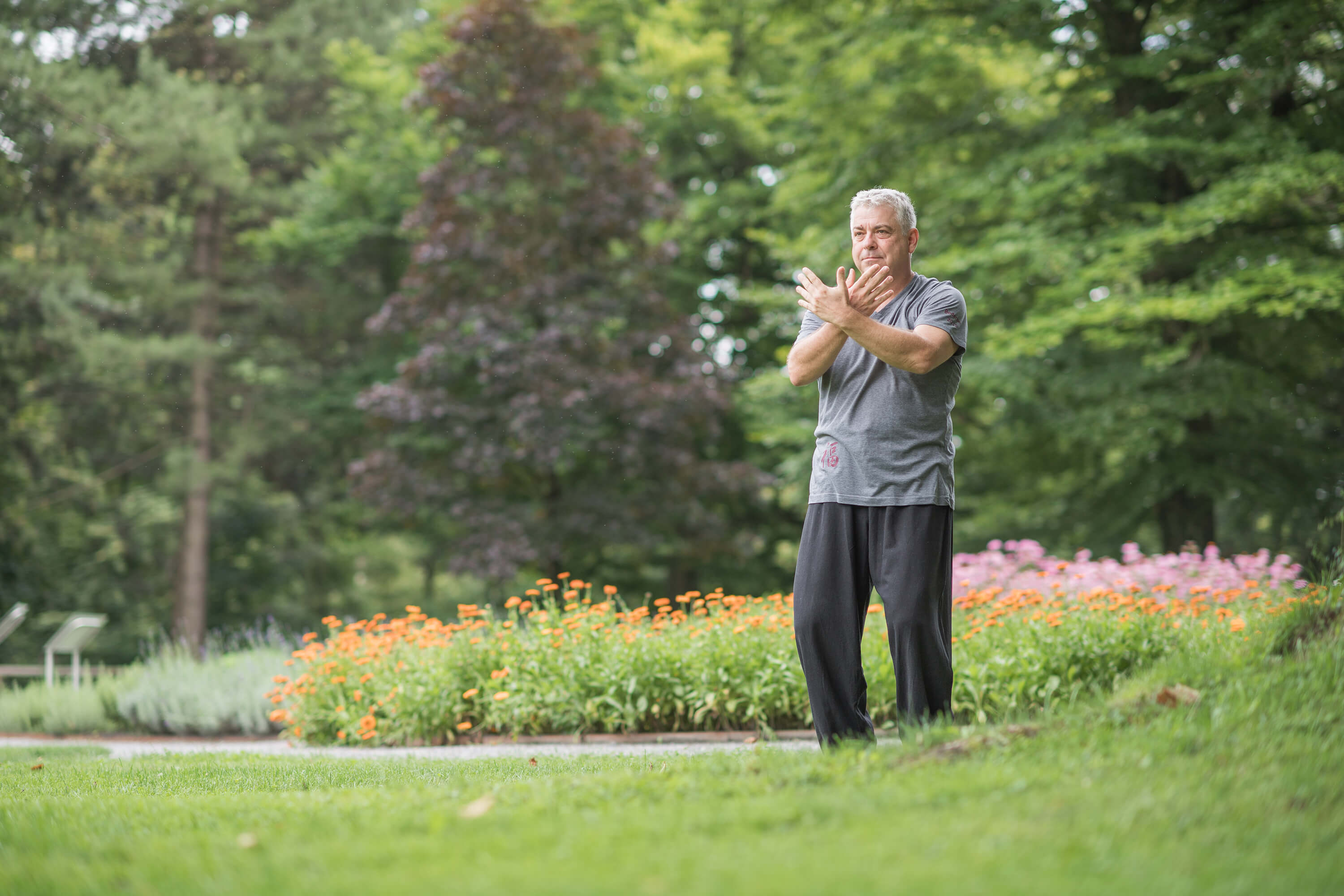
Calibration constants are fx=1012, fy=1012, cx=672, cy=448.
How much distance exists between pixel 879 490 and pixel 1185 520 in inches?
422

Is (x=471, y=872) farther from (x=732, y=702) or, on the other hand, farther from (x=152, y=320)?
(x=152, y=320)

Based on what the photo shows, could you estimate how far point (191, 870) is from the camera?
233cm

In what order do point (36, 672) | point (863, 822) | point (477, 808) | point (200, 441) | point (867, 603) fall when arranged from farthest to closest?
point (200, 441)
point (36, 672)
point (867, 603)
point (477, 808)
point (863, 822)

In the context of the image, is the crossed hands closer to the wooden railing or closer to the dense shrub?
the dense shrub

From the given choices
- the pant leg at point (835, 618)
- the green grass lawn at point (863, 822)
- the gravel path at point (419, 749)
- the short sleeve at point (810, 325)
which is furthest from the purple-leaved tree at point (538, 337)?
the green grass lawn at point (863, 822)

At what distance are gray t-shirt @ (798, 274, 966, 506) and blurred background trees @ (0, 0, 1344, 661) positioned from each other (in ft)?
25.2

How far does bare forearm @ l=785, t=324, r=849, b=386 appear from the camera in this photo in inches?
132

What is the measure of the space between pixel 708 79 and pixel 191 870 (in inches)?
627

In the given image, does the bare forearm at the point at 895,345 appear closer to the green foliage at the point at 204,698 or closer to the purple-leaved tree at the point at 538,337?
the green foliage at the point at 204,698

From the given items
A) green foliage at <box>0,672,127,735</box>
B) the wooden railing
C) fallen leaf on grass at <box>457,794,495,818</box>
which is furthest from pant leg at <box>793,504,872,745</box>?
the wooden railing

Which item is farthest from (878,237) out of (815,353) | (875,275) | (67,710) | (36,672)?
(36,672)

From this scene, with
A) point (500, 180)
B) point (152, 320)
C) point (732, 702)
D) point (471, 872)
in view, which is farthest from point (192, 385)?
point (471, 872)

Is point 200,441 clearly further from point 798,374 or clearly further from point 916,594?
point 916,594

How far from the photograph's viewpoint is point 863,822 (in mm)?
2340
